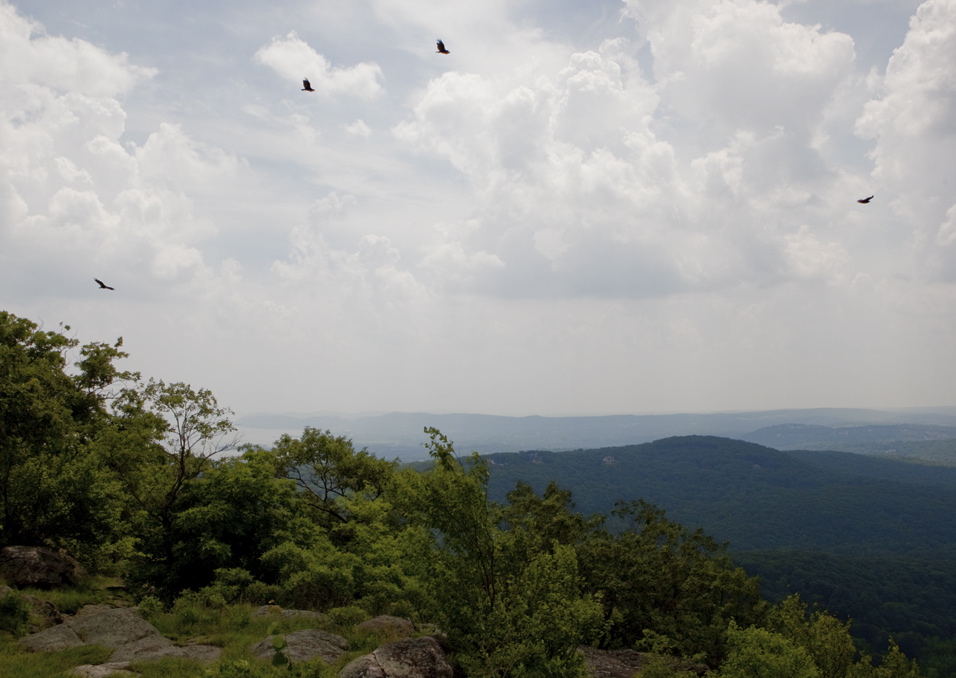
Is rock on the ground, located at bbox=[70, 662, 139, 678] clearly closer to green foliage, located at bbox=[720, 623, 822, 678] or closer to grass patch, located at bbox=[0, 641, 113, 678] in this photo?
grass patch, located at bbox=[0, 641, 113, 678]

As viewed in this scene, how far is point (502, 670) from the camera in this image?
452 inches

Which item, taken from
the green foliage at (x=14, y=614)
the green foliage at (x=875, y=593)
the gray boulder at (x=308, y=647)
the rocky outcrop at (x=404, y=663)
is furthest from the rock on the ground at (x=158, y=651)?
the green foliage at (x=875, y=593)

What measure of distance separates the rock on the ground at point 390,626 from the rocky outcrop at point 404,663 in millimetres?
4355

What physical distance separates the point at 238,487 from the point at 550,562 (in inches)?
626

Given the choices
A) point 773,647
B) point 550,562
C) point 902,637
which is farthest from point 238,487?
point 902,637

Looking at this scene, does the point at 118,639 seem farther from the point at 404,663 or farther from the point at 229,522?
the point at 404,663

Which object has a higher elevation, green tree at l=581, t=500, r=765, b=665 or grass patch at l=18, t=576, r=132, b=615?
grass patch at l=18, t=576, r=132, b=615

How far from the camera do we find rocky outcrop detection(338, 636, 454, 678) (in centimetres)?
1132

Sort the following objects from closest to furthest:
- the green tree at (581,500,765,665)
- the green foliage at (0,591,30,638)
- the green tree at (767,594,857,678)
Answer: the green foliage at (0,591,30,638) < the green tree at (767,594,857,678) < the green tree at (581,500,765,665)

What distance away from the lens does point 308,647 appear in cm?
1471

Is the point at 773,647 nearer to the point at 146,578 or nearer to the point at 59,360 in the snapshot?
the point at 146,578

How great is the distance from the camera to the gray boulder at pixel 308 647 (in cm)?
1377

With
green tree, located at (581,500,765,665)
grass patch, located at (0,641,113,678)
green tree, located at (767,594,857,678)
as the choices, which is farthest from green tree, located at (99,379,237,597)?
green tree, located at (767,594,857,678)

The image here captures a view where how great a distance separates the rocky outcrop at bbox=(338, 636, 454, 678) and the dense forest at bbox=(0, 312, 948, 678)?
44 cm
